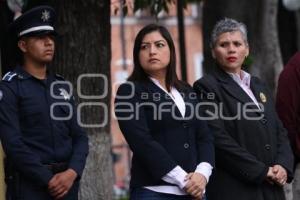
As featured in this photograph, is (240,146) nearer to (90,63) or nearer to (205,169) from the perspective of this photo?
(205,169)

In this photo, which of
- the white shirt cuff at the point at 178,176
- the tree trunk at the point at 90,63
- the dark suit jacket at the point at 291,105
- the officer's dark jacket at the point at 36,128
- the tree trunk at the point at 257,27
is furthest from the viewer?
the tree trunk at the point at 257,27

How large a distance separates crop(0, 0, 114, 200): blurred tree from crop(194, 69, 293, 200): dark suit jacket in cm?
116

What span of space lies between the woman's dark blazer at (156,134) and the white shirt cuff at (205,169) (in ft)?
0.11

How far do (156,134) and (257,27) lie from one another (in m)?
5.25

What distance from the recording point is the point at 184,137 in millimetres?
5527

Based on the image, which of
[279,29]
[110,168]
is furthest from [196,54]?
[110,168]

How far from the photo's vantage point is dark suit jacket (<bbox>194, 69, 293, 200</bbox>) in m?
5.73

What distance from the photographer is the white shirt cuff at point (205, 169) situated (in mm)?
5461

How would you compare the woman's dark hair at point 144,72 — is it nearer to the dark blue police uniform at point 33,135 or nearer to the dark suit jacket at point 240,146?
the dark suit jacket at point 240,146

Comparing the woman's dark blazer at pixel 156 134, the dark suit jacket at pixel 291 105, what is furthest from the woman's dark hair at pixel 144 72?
the dark suit jacket at pixel 291 105

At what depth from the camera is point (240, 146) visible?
5766 millimetres

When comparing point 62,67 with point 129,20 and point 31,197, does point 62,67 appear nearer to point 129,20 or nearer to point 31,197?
point 31,197

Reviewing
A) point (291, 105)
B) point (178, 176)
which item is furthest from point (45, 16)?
point (291, 105)

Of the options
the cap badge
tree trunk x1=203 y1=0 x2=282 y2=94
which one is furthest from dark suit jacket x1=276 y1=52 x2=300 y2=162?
tree trunk x1=203 y1=0 x2=282 y2=94
